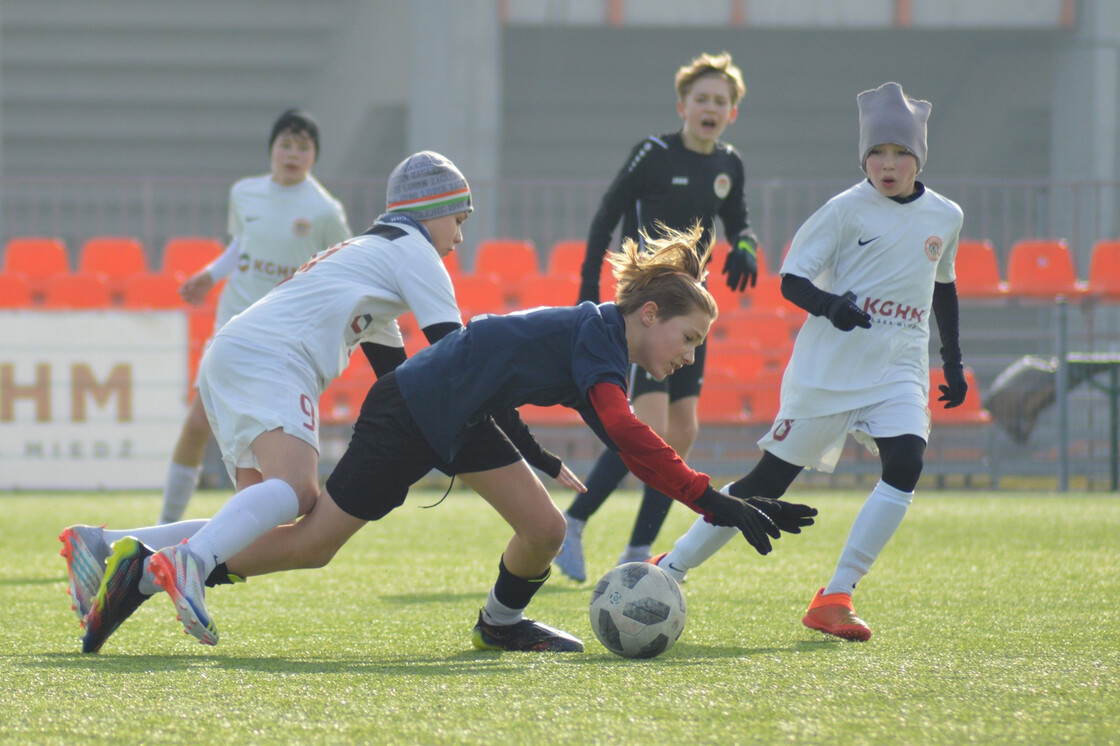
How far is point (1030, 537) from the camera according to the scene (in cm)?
688

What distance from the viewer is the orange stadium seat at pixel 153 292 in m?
11.7

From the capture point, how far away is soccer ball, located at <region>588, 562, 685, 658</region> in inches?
136

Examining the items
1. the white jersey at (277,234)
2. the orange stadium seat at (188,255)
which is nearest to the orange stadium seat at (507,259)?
the orange stadium seat at (188,255)

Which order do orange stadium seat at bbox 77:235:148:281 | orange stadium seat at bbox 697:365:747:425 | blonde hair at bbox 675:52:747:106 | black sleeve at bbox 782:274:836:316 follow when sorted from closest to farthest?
1. black sleeve at bbox 782:274:836:316
2. blonde hair at bbox 675:52:747:106
3. orange stadium seat at bbox 697:365:747:425
4. orange stadium seat at bbox 77:235:148:281

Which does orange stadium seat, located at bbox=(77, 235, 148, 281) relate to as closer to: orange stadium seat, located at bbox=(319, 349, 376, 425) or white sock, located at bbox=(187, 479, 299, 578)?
orange stadium seat, located at bbox=(319, 349, 376, 425)

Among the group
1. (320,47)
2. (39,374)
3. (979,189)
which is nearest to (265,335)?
(39,374)

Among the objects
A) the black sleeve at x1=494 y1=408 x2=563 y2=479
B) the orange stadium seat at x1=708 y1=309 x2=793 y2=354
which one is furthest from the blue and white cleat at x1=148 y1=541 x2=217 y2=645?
the orange stadium seat at x1=708 y1=309 x2=793 y2=354

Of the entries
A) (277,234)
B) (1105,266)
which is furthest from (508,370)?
(1105,266)

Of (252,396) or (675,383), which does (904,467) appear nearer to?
(675,383)

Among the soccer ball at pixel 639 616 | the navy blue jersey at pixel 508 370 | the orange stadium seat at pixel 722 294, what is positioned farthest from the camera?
the orange stadium seat at pixel 722 294

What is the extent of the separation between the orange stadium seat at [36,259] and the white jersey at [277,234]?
7.33m

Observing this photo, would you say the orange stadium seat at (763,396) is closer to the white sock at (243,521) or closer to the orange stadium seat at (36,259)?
the orange stadium seat at (36,259)

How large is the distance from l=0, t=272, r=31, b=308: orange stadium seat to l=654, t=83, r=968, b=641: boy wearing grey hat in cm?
917

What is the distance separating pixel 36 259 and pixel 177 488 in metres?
7.99
